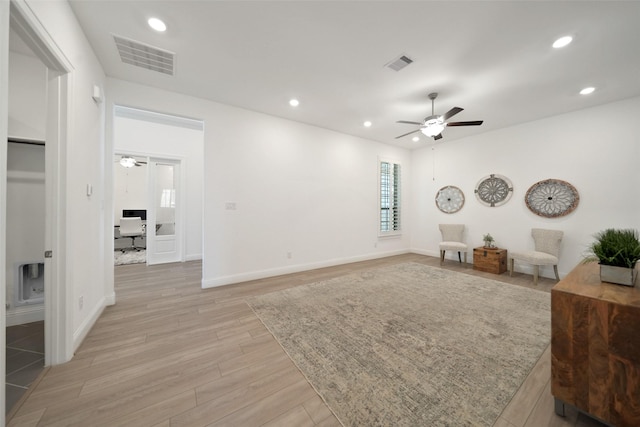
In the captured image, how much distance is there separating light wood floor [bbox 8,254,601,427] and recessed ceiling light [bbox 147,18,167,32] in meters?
3.04

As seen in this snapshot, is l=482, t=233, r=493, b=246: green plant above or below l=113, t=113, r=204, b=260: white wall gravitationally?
below

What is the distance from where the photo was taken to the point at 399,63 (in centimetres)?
262

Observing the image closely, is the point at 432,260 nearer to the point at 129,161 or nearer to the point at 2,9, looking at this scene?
the point at 2,9

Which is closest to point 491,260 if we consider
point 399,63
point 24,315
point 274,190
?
point 399,63

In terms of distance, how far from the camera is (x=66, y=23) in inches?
72.3

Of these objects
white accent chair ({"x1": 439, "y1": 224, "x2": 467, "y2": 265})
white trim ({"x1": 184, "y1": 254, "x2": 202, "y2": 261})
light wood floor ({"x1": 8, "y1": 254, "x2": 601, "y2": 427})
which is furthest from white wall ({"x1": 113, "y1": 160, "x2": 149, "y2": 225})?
white accent chair ({"x1": 439, "y1": 224, "x2": 467, "y2": 265})

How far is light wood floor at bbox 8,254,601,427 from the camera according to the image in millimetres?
1323

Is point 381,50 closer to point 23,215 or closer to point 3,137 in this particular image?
point 3,137

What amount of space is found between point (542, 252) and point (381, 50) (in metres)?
4.51

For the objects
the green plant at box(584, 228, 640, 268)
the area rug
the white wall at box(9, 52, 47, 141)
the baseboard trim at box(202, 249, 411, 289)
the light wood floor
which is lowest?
the light wood floor

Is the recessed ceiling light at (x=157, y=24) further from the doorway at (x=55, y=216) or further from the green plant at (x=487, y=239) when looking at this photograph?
the green plant at (x=487, y=239)

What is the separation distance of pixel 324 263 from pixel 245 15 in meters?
4.10

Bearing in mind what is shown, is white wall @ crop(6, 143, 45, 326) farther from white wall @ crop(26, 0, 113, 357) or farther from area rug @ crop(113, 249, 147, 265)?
area rug @ crop(113, 249, 147, 265)

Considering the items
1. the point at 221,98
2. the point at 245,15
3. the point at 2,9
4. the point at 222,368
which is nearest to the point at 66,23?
the point at 2,9
